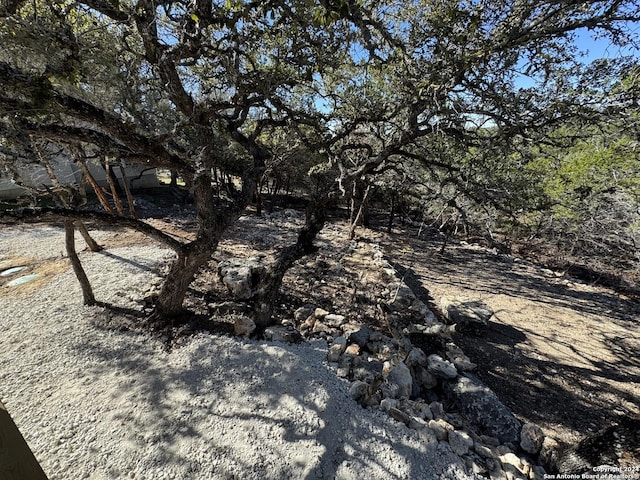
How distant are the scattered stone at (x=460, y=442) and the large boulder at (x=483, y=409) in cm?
61

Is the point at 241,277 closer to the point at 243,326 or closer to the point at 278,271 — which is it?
the point at 278,271

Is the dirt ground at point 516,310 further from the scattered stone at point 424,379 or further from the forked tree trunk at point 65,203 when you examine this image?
the scattered stone at point 424,379

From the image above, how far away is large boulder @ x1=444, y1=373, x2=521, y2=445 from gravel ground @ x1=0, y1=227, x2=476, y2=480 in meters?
1.07

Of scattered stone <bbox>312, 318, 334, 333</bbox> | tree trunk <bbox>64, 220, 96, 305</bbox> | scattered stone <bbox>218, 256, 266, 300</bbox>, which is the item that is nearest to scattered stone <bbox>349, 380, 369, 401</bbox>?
scattered stone <bbox>312, 318, 334, 333</bbox>

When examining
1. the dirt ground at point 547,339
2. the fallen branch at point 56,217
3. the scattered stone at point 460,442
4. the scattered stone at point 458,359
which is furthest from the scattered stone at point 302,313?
the dirt ground at point 547,339

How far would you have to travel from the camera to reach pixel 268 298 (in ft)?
15.4

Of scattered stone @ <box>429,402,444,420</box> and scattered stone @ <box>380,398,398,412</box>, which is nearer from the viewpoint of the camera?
scattered stone @ <box>380,398,398,412</box>

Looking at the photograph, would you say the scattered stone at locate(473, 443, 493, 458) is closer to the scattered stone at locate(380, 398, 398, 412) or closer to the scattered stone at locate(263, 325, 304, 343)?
the scattered stone at locate(380, 398, 398, 412)

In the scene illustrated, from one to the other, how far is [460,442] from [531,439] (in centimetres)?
116

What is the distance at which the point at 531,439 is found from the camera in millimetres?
3451

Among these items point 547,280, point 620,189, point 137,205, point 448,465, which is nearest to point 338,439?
point 448,465

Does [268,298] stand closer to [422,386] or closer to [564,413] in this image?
[422,386]

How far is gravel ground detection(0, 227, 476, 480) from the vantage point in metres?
2.60

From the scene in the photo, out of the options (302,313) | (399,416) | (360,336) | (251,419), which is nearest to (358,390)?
(399,416)
